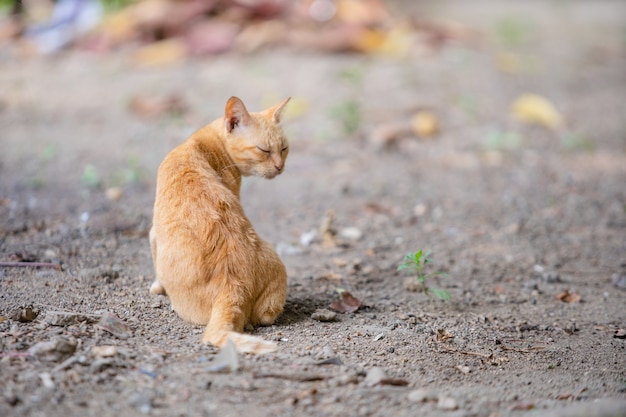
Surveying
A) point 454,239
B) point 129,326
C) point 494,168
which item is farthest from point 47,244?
point 494,168

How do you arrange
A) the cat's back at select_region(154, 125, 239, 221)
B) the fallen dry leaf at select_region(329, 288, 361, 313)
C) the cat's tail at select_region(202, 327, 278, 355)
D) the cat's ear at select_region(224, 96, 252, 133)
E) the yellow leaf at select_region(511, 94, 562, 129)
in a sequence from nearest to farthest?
the cat's tail at select_region(202, 327, 278, 355), the cat's back at select_region(154, 125, 239, 221), the cat's ear at select_region(224, 96, 252, 133), the fallen dry leaf at select_region(329, 288, 361, 313), the yellow leaf at select_region(511, 94, 562, 129)

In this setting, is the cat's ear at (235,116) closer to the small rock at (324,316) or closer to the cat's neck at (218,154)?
the cat's neck at (218,154)

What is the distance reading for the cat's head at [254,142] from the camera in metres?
3.84

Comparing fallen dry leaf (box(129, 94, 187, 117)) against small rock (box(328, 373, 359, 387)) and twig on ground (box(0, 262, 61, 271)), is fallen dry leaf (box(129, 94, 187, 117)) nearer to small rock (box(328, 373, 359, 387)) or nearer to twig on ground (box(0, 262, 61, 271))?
twig on ground (box(0, 262, 61, 271))

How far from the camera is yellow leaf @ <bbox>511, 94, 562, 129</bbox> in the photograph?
776cm

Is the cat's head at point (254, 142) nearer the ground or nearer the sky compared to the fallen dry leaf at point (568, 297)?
nearer the sky

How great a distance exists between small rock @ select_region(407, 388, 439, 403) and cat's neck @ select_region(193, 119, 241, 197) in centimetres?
159

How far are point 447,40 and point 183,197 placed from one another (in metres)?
7.22

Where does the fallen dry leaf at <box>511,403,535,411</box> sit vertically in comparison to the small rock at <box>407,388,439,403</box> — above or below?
below

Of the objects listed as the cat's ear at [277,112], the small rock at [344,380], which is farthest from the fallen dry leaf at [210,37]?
the small rock at [344,380]

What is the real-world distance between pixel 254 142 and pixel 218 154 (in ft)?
0.75

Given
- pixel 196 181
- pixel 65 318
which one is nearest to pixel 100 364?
pixel 65 318

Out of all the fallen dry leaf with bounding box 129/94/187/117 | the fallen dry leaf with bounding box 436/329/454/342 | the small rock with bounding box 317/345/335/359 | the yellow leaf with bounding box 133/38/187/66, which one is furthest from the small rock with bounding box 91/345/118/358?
the yellow leaf with bounding box 133/38/187/66

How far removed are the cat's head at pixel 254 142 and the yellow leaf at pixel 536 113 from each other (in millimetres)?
4691
